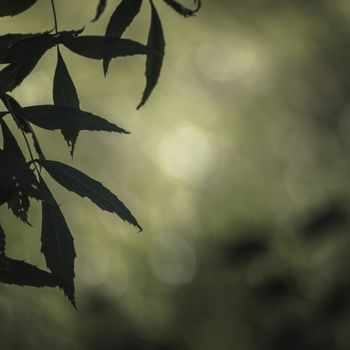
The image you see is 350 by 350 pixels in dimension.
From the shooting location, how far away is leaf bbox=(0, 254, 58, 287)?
27.5 inches

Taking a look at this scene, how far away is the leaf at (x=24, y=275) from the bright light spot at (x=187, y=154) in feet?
4.17

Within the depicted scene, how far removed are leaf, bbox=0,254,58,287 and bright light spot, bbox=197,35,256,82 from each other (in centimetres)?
140

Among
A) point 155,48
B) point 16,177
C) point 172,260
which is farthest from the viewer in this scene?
point 172,260

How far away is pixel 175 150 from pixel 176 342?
0.49m

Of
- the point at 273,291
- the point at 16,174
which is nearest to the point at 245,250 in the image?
the point at 273,291

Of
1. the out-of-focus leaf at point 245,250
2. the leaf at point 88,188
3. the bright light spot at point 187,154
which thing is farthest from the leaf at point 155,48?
the out-of-focus leaf at point 245,250

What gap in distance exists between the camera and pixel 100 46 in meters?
0.71

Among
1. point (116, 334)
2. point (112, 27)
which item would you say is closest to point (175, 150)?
point (116, 334)

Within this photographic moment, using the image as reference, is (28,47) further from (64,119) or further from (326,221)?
(326,221)

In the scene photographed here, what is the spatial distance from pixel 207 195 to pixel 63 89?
1270 mm

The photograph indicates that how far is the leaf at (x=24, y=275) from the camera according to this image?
0.70 meters

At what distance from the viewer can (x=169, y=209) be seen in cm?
199

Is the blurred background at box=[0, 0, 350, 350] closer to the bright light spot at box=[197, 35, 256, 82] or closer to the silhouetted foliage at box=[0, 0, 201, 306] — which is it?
the bright light spot at box=[197, 35, 256, 82]

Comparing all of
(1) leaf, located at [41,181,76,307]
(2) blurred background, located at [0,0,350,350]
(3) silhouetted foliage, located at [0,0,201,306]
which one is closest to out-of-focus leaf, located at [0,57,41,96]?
(3) silhouetted foliage, located at [0,0,201,306]
